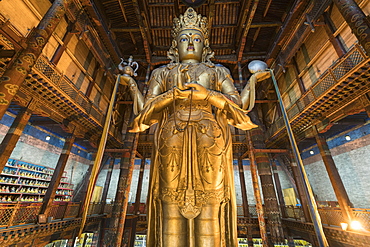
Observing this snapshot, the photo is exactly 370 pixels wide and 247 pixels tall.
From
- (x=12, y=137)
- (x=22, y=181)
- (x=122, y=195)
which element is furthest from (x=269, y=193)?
(x=22, y=181)

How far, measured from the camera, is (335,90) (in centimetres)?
571

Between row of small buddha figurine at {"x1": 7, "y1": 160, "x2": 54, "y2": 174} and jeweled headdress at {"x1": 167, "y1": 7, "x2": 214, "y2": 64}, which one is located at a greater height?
jeweled headdress at {"x1": 167, "y1": 7, "x2": 214, "y2": 64}

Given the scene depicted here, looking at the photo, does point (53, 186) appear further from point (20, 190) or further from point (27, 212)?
point (20, 190)

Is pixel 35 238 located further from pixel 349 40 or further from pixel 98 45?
pixel 349 40

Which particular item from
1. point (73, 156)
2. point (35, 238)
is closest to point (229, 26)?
point (35, 238)

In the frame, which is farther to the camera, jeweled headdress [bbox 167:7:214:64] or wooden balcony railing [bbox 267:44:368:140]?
wooden balcony railing [bbox 267:44:368:140]

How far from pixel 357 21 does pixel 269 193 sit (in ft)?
23.6

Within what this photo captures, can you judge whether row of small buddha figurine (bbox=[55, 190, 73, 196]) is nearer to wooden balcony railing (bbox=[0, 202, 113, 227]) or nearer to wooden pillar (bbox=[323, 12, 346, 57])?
wooden balcony railing (bbox=[0, 202, 113, 227])

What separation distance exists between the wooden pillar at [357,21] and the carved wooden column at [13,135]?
9214 millimetres

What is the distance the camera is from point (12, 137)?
5.52 metres

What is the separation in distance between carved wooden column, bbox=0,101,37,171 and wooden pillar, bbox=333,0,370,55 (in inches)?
363

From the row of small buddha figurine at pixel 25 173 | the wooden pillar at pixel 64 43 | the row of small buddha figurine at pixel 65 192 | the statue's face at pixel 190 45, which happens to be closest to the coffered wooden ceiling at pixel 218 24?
the wooden pillar at pixel 64 43

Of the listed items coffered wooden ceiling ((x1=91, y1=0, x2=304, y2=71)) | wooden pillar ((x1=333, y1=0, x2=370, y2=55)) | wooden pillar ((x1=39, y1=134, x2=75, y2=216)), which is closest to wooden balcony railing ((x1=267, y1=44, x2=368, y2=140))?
wooden pillar ((x1=333, y1=0, x2=370, y2=55))

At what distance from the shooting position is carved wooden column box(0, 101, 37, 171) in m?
5.24
